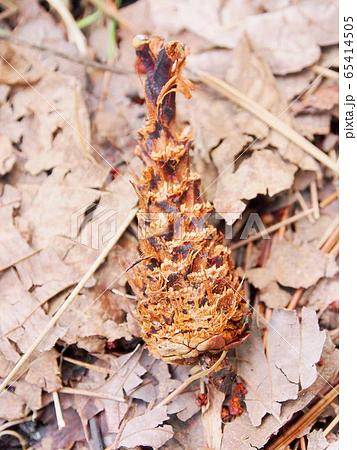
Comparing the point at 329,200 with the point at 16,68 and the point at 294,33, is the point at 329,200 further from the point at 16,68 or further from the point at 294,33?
the point at 16,68

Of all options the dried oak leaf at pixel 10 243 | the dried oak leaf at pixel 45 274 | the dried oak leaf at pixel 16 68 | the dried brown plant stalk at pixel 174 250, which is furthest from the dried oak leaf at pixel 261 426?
the dried oak leaf at pixel 16 68

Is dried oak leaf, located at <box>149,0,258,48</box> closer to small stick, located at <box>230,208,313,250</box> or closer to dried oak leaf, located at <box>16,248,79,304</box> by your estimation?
small stick, located at <box>230,208,313,250</box>

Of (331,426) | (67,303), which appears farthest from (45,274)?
(331,426)

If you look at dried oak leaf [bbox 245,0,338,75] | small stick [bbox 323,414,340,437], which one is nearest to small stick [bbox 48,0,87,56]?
dried oak leaf [bbox 245,0,338,75]

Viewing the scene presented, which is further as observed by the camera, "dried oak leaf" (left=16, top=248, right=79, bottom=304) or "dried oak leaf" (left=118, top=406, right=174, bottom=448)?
"dried oak leaf" (left=16, top=248, right=79, bottom=304)
